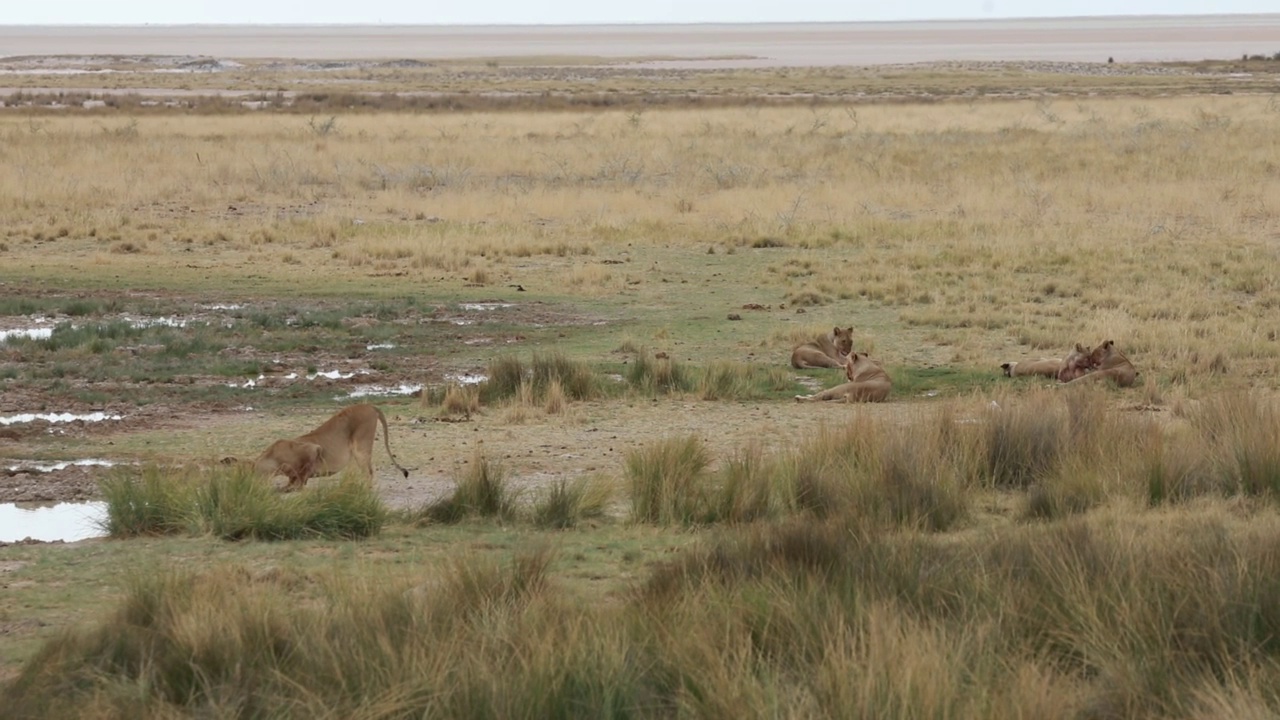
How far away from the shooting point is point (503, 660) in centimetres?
513

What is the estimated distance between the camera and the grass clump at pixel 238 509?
25.6 feet

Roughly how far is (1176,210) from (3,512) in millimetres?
21594

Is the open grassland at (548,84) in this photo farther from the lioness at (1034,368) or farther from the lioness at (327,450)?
the lioness at (327,450)

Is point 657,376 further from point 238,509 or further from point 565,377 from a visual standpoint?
point 238,509

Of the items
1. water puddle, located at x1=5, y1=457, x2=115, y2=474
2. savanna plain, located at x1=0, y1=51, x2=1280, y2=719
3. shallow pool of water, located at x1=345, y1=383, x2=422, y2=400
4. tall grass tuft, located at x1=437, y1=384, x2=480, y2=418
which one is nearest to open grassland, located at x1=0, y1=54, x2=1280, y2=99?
savanna plain, located at x1=0, y1=51, x2=1280, y2=719

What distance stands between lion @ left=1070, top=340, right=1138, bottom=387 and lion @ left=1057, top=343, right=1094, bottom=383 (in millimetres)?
30

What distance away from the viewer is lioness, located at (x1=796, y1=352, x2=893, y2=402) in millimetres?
12258

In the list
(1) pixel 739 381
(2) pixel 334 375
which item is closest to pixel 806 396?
(1) pixel 739 381

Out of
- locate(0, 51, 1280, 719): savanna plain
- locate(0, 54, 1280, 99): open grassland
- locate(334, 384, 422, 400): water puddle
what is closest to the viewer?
locate(0, 51, 1280, 719): savanna plain

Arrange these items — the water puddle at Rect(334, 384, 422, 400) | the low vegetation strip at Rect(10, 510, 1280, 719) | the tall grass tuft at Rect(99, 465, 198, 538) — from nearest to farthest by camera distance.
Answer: the low vegetation strip at Rect(10, 510, 1280, 719) < the tall grass tuft at Rect(99, 465, 198, 538) < the water puddle at Rect(334, 384, 422, 400)

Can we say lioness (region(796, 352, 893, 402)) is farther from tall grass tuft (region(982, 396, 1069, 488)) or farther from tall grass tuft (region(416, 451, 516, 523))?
tall grass tuft (region(416, 451, 516, 523))

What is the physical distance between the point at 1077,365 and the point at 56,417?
8.50 m

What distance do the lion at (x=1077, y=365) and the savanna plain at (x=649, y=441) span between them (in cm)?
58

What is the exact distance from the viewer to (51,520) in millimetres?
8641
